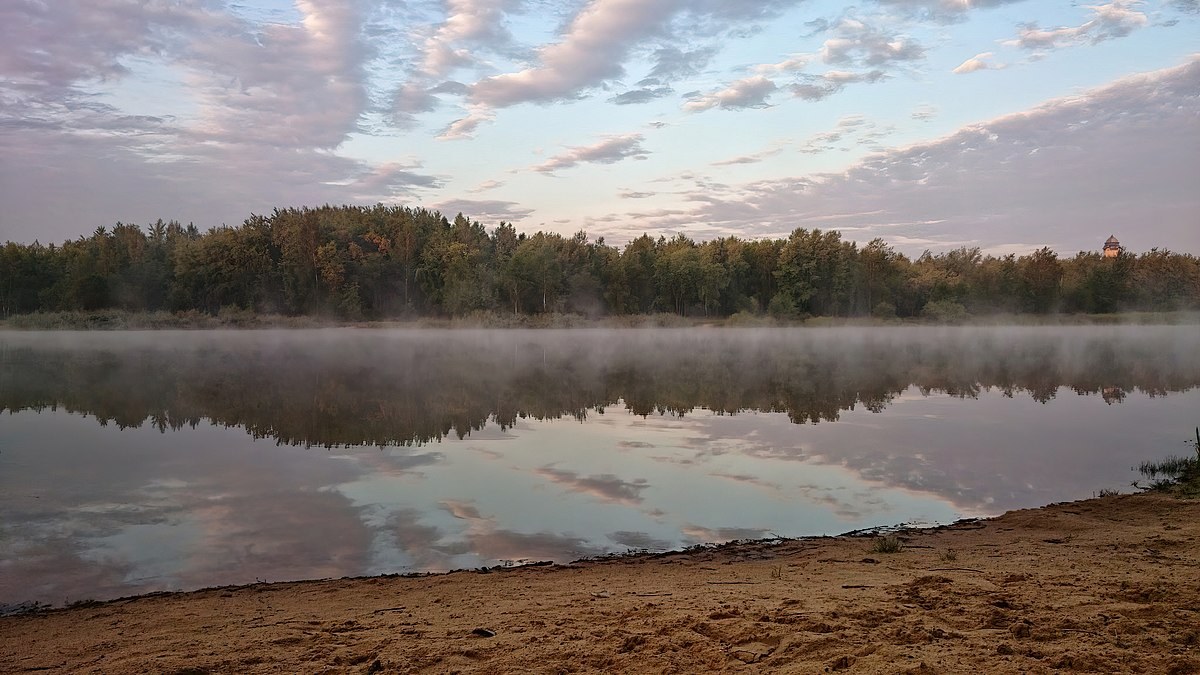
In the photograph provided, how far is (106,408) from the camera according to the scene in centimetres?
1612

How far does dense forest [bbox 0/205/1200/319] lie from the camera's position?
69.1 meters

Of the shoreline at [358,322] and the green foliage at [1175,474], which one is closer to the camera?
the green foliage at [1175,474]

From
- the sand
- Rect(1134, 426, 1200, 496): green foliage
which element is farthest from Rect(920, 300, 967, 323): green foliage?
the sand

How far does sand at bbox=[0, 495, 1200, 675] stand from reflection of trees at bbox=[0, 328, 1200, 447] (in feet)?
24.5

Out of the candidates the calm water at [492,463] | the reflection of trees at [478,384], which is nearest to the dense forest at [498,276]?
the reflection of trees at [478,384]

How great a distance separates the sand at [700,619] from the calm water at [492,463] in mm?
982

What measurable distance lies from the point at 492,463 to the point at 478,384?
11135mm

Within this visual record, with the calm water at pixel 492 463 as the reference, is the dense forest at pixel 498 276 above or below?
above

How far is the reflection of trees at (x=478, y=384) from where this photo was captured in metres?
15.1

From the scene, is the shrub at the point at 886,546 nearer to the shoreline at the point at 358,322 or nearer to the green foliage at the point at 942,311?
the shoreline at the point at 358,322

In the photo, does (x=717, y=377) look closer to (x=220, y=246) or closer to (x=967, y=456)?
(x=967, y=456)

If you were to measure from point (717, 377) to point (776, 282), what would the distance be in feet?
194

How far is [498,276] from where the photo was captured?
7156cm

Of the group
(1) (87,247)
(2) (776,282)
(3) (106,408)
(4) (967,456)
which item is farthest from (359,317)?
(4) (967,456)
